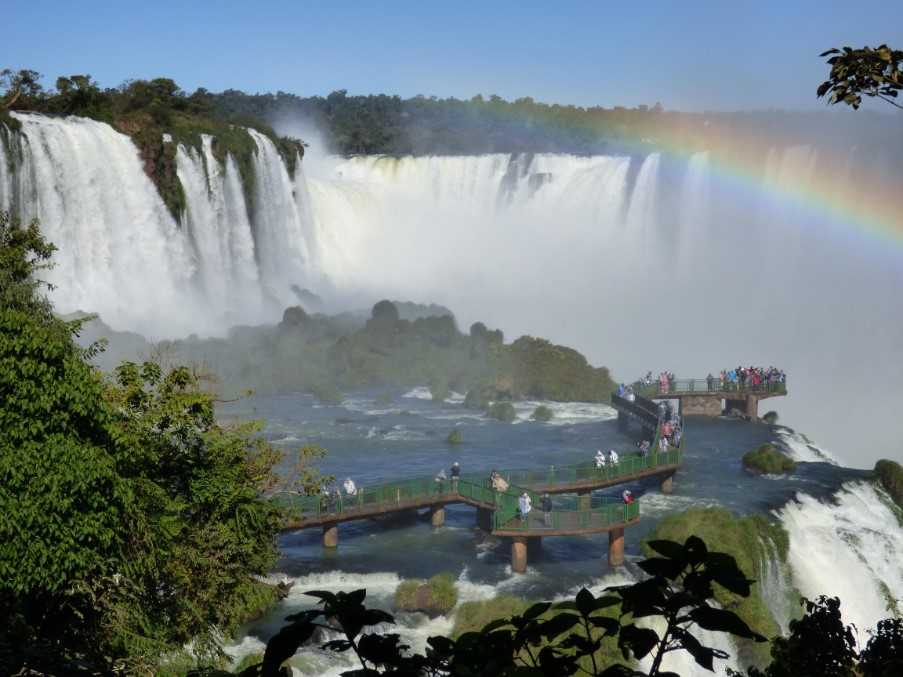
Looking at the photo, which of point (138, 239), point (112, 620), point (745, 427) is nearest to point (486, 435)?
point (745, 427)

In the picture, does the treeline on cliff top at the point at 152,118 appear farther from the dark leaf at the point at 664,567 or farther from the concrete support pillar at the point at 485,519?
the dark leaf at the point at 664,567

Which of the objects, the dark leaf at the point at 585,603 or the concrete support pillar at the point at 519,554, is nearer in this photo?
the dark leaf at the point at 585,603

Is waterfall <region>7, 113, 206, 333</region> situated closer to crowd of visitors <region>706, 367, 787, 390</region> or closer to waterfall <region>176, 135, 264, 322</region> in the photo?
waterfall <region>176, 135, 264, 322</region>

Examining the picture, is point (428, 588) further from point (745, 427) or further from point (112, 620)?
point (745, 427)

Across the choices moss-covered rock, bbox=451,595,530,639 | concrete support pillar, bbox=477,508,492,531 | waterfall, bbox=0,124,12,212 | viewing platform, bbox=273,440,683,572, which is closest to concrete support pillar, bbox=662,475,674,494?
viewing platform, bbox=273,440,683,572

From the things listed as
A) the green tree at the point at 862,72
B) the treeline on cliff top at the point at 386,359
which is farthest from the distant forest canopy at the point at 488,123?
the green tree at the point at 862,72

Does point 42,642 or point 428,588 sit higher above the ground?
point 42,642

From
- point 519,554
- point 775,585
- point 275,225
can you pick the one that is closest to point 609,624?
point 519,554
